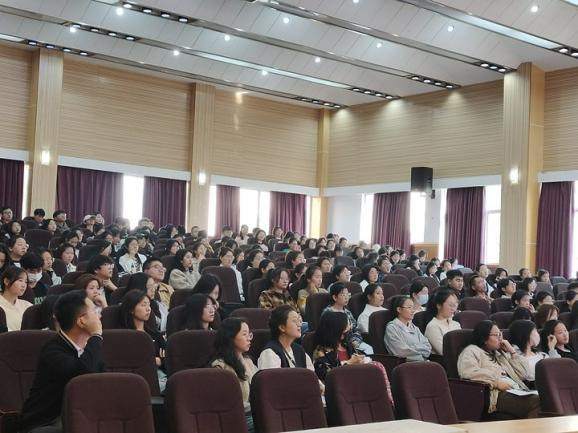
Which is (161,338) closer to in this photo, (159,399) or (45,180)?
(159,399)

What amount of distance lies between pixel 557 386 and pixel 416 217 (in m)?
14.6

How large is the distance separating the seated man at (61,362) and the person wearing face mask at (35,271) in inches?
136

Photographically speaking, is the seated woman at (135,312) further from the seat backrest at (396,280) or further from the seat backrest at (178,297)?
the seat backrest at (396,280)

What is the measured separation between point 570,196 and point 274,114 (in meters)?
8.28

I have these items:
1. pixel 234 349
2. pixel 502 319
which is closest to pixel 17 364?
pixel 234 349

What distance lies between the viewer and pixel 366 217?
69.2 ft

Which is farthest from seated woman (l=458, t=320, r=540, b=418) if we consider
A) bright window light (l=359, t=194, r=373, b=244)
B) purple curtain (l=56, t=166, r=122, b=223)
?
bright window light (l=359, t=194, r=373, b=244)

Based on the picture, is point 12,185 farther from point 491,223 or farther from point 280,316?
point 280,316

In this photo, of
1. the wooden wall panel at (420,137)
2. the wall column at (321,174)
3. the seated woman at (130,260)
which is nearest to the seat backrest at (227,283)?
the seated woman at (130,260)

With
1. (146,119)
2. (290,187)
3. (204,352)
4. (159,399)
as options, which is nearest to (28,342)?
(159,399)

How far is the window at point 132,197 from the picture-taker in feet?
60.5

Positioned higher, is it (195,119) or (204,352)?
(195,119)

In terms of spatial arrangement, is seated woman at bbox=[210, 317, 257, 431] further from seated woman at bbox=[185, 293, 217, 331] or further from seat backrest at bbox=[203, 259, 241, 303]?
seat backrest at bbox=[203, 259, 241, 303]

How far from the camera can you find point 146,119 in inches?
732
